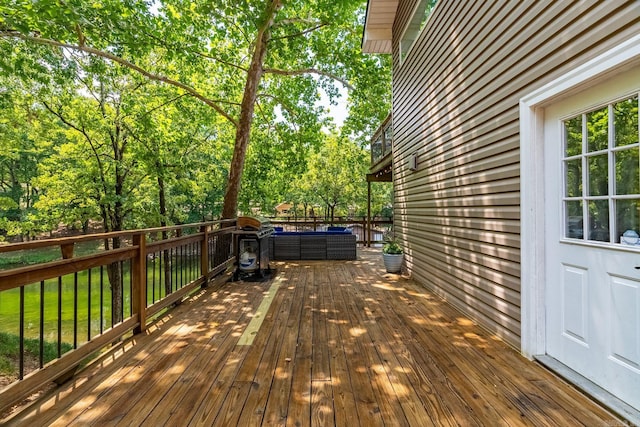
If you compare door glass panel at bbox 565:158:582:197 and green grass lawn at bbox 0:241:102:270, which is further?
green grass lawn at bbox 0:241:102:270

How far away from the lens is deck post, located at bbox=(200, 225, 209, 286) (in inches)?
187

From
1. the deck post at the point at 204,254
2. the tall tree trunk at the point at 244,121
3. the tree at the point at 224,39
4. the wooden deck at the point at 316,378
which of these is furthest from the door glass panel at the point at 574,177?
the tall tree trunk at the point at 244,121

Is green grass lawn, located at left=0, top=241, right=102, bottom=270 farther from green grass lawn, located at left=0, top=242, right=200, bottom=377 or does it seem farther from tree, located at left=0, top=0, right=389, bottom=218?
tree, located at left=0, top=0, right=389, bottom=218

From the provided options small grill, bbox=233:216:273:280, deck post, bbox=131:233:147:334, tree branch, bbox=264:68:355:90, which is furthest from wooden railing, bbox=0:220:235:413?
tree branch, bbox=264:68:355:90

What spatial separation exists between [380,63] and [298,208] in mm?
18437

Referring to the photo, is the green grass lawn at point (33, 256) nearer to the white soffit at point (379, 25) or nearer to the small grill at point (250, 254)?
the small grill at point (250, 254)

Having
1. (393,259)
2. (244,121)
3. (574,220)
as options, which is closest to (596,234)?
(574,220)

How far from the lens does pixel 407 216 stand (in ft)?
19.2

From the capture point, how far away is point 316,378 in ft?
7.12

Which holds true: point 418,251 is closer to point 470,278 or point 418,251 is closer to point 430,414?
point 470,278

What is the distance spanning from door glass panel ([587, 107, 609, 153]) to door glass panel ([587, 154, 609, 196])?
0.06m

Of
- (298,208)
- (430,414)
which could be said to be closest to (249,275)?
(430,414)

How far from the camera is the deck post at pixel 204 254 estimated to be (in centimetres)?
474

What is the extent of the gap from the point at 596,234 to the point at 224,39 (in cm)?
902
